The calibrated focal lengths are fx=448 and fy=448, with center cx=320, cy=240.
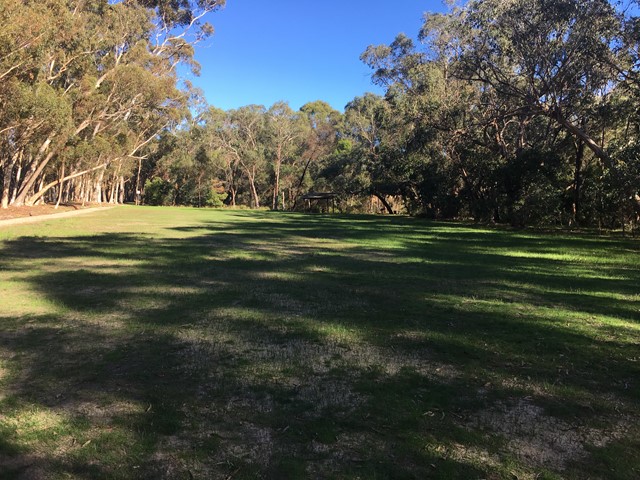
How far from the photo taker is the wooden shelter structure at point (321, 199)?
177 ft

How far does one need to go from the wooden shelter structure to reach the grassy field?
150 ft

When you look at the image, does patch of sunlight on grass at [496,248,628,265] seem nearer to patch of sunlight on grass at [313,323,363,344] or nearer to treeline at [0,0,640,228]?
treeline at [0,0,640,228]

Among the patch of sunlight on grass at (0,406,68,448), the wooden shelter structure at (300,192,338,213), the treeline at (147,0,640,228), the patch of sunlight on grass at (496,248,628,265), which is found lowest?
the patch of sunlight on grass at (0,406,68,448)

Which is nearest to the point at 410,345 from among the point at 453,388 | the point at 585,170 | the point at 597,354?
the point at 453,388

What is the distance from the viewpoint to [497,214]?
95.5 feet

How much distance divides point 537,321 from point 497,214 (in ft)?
82.0

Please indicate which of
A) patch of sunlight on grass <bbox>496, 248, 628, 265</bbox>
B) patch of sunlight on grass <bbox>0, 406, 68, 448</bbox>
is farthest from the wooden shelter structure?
patch of sunlight on grass <bbox>0, 406, 68, 448</bbox>

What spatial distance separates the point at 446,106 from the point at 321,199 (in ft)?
115

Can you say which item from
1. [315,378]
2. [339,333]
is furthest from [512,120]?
[315,378]

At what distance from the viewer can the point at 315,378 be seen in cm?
393

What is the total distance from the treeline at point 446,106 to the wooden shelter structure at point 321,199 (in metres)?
2.37

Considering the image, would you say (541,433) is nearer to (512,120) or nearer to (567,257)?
(567,257)

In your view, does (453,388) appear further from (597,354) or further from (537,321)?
(537,321)

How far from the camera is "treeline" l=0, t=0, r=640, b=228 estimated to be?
17859 millimetres
